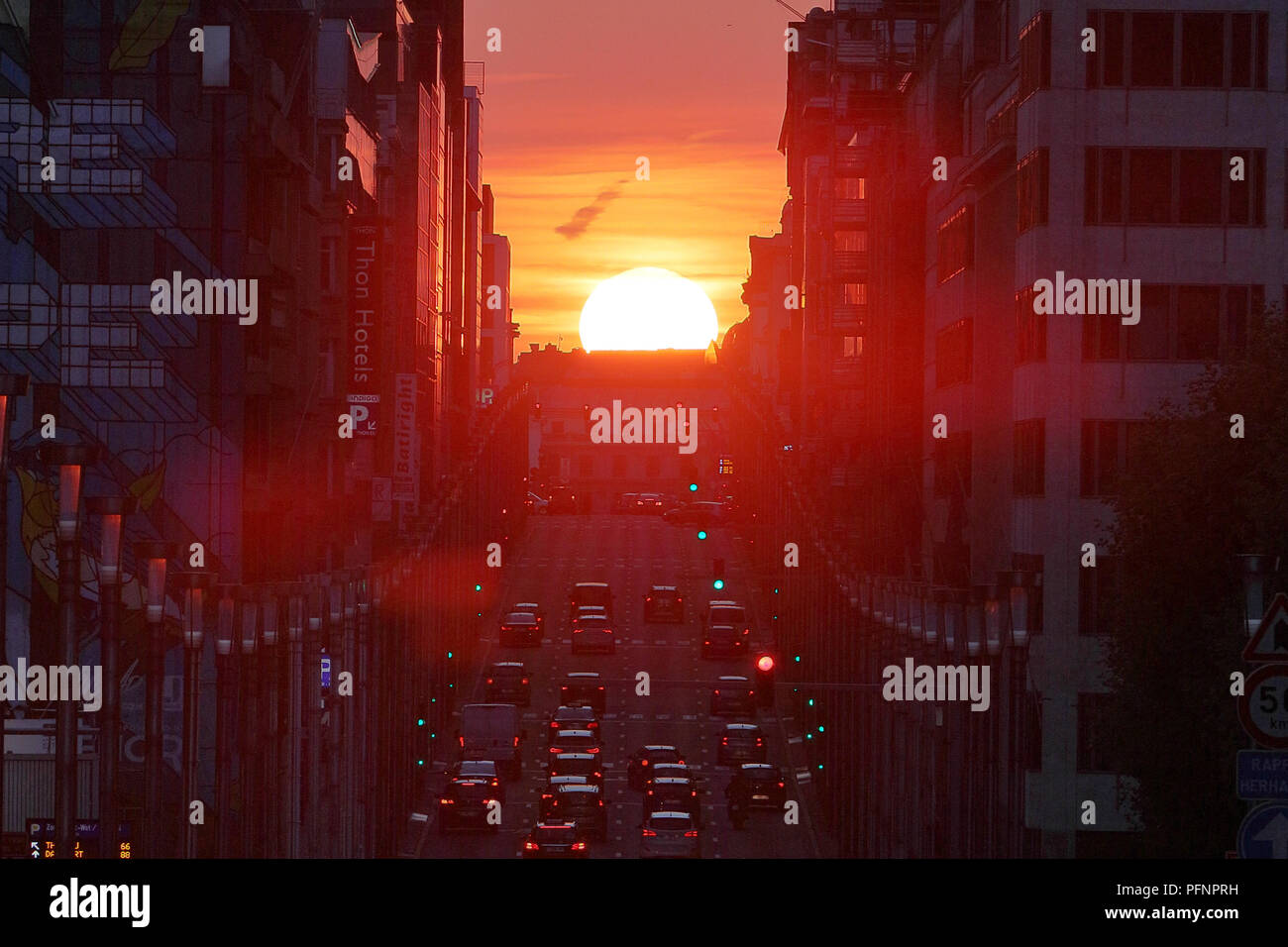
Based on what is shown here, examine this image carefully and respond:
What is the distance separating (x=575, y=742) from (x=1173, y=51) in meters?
28.4

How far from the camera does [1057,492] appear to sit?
51.4 meters

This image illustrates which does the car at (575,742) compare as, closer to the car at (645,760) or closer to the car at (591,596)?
the car at (645,760)

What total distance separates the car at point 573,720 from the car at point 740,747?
478 cm

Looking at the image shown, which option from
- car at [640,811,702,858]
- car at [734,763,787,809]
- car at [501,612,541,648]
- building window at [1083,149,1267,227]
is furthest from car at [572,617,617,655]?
building window at [1083,149,1267,227]

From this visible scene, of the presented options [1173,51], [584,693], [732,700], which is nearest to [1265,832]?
[1173,51]

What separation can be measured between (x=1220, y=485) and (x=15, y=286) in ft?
130

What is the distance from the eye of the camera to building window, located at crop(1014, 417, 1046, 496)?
2032 inches

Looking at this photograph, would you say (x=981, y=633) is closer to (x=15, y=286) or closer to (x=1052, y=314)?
(x=1052, y=314)

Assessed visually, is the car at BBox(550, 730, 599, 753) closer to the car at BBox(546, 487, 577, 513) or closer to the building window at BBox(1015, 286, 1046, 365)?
the building window at BBox(1015, 286, 1046, 365)

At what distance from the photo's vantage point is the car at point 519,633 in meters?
91.8

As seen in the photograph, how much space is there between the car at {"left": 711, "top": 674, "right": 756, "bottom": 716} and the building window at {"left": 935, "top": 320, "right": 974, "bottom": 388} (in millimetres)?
14101

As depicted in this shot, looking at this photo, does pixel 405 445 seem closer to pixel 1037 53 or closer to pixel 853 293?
pixel 853 293

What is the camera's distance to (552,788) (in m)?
54.7

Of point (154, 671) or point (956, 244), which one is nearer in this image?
point (154, 671)
